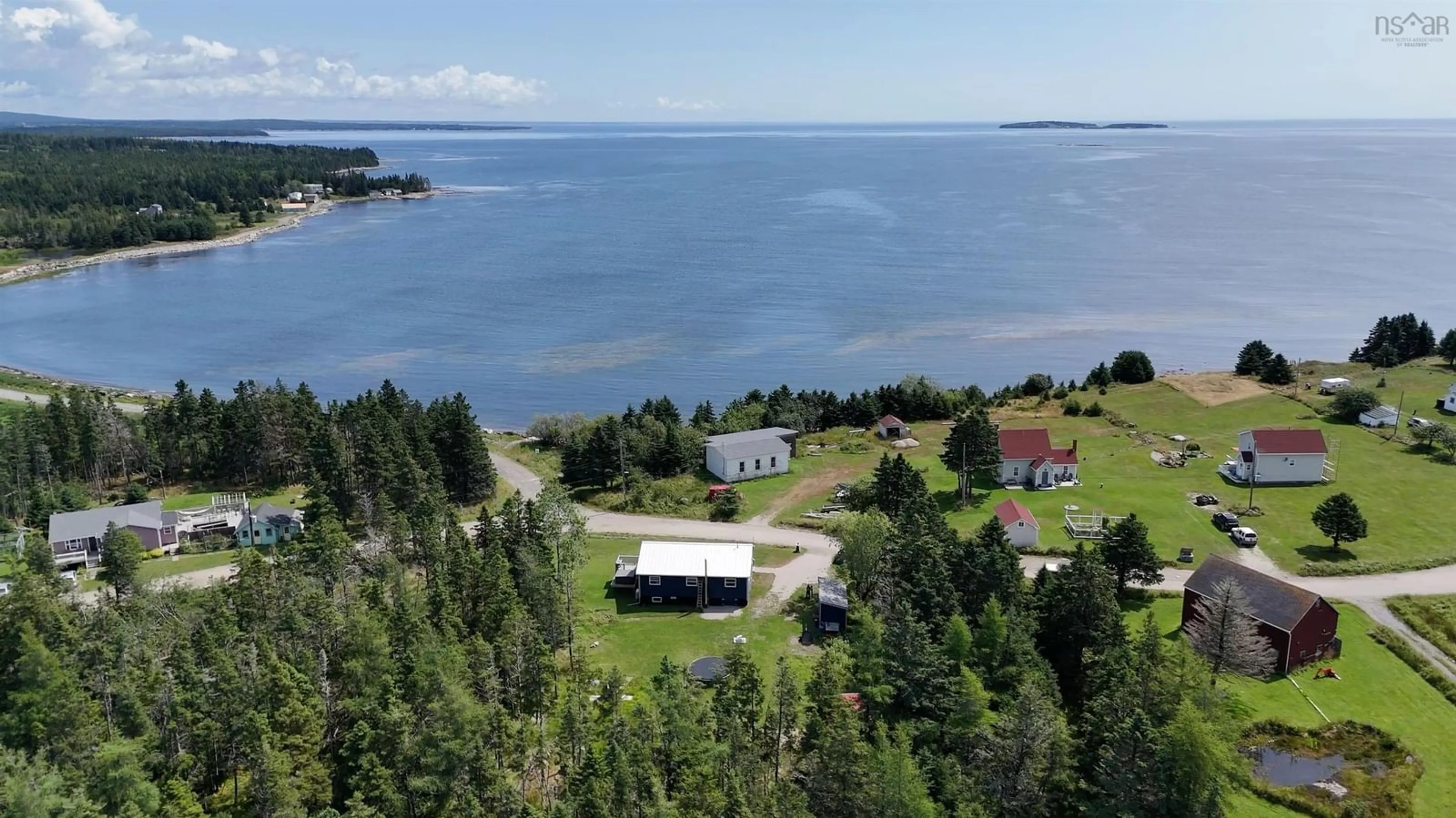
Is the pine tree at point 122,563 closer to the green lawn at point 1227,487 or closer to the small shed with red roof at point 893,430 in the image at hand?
the green lawn at point 1227,487

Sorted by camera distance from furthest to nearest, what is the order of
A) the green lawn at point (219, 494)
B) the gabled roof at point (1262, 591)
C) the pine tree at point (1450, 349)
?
1. the pine tree at point (1450, 349)
2. the green lawn at point (219, 494)
3. the gabled roof at point (1262, 591)

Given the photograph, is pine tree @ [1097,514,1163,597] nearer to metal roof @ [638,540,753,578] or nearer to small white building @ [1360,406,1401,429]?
metal roof @ [638,540,753,578]

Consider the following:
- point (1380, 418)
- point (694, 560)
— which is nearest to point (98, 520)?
point (694, 560)

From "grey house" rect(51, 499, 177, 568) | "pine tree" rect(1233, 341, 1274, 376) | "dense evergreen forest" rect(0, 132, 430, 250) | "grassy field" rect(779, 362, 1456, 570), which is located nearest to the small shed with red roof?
"grassy field" rect(779, 362, 1456, 570)

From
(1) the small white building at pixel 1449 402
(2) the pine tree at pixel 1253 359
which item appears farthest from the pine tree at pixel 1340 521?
(2) the pine tree at pixel 1253 359

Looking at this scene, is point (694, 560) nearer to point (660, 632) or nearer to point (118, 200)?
point (660, 632)
